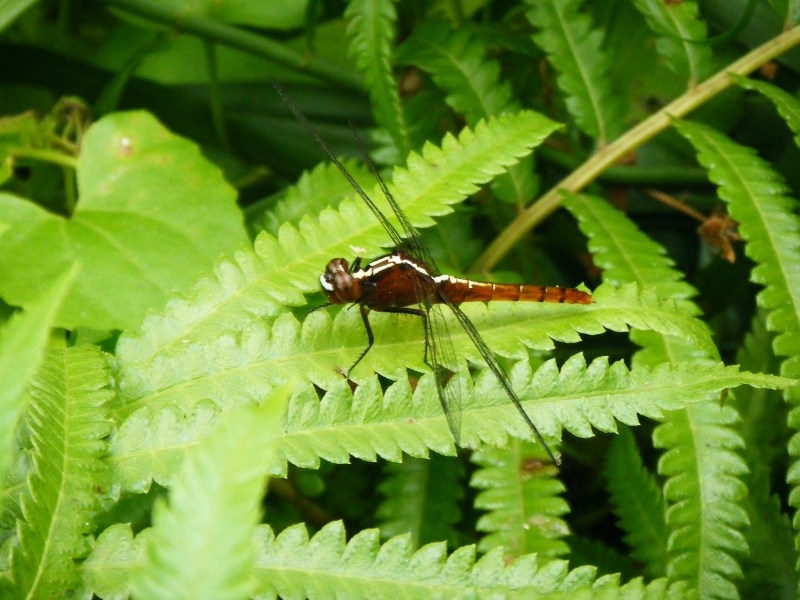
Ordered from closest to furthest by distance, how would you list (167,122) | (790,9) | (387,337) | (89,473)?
(89,473), (387,337), (790,9), (167,122)

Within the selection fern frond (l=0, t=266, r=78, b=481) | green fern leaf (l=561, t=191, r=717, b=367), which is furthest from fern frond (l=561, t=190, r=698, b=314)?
fern frond (l=0, t=266, r=78, b=481)

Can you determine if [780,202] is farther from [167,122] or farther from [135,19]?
[135,19]

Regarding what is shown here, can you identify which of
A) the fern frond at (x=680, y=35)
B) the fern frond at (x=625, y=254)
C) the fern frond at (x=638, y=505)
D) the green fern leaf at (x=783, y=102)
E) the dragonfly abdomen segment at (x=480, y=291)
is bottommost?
the fern frond at (x=638, y=505)

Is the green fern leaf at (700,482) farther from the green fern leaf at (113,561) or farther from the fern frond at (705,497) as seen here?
the green fern leaf at (113,561)

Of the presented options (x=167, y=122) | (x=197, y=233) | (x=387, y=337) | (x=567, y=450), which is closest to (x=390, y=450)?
(x=387, y=337)

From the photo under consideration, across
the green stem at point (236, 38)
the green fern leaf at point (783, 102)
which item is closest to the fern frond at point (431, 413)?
the green fern leaf at point (783, 102)

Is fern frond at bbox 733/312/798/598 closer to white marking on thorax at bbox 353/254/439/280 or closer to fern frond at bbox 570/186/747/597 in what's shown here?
fern frond at bbox 570/186/747/597

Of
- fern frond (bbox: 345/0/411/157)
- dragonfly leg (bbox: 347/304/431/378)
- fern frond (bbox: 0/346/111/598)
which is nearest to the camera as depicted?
fern frond (bbox: 0/346/111/598)
